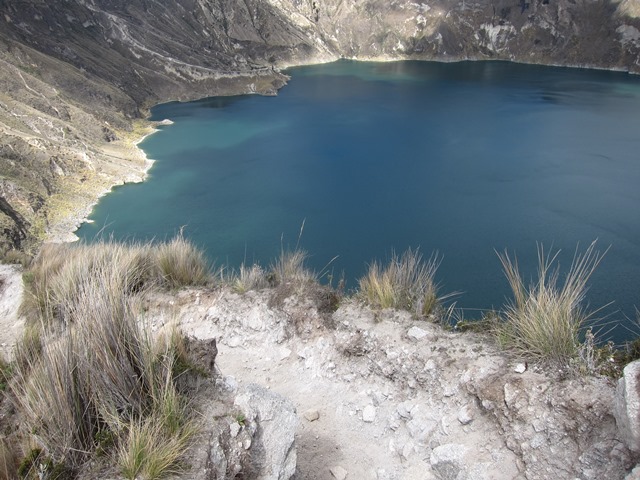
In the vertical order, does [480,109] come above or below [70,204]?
above

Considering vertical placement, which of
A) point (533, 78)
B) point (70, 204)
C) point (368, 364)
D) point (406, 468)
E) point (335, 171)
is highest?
point (533, 78)

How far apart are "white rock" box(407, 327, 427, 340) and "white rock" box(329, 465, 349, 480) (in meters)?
1.69

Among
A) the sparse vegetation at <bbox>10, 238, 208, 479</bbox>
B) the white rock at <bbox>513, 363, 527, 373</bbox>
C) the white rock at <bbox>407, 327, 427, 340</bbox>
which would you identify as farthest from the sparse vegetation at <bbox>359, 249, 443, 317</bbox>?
the sparse vegetation at <bbox>10, 238, 208, 479</bbox>

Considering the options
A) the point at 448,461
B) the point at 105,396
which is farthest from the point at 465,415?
the point at 105,396

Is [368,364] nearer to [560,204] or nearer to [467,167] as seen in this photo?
[560,204]

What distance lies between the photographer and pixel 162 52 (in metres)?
67.2

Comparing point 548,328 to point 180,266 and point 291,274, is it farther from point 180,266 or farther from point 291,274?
point 180,266

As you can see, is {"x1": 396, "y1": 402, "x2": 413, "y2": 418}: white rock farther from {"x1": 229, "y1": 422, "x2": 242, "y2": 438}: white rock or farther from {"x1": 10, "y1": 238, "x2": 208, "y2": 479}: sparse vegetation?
{"x1": 10, "y1": 238, "x2": 208, "y2": 479}: sparse vegetation

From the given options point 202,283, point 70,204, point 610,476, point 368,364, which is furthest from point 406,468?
point 70,204

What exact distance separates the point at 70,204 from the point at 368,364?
2849 centimetres

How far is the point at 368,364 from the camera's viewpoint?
5430 millimetres

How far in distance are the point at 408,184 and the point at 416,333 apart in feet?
88.2

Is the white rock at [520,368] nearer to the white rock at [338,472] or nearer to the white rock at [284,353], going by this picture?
the white rock at [338,472]

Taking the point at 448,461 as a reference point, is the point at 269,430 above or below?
above
